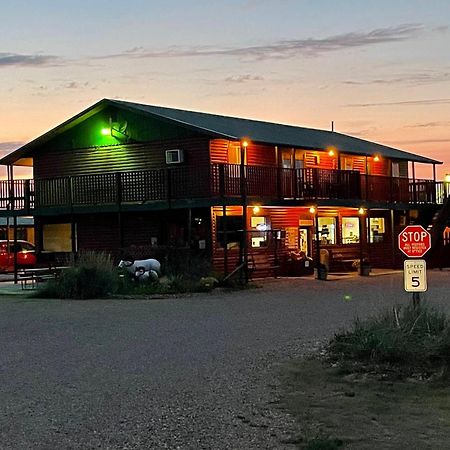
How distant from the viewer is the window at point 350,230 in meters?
36.4

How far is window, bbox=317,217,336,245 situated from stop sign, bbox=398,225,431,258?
2316 cm

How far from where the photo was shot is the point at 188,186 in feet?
92.7

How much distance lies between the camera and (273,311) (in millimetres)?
18547

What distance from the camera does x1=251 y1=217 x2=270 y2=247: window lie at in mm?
30953

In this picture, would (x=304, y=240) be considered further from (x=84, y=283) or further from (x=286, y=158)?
(x=84, y=283)

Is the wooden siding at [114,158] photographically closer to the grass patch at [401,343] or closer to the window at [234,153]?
the window at [234,153]

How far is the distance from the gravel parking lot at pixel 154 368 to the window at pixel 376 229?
54.5ft

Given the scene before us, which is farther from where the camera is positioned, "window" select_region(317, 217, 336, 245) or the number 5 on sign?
"window" select_region(317, 217, 336, 245)

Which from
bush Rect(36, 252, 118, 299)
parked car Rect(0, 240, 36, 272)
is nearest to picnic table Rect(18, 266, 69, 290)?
bush Rect(36, 252, 118, 299)

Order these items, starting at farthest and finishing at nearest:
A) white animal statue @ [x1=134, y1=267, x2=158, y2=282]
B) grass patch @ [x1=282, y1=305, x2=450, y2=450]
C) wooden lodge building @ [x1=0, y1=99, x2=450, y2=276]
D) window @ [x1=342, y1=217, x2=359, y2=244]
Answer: window @ [x1=342, y1=217, x2=359, y2=244] → wooden lodge building @ [x1=0, y1=99, x2=450, y2=276] → white animal statue @ [x1=134, y1=267, x2=158, y2=282] → grass patch @ [x1=282, y1=305, x2=450, y2=450]

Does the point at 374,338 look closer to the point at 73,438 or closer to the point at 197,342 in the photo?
the point at 197,342

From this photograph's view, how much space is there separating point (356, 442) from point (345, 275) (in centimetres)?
2457

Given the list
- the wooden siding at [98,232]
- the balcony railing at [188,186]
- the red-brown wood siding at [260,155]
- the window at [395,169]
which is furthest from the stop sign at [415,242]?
the window at [395,169]

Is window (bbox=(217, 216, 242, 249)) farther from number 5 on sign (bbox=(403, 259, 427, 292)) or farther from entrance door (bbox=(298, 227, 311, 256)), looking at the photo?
number 5 on sign (bbox=(403, 259, 427, 292))
